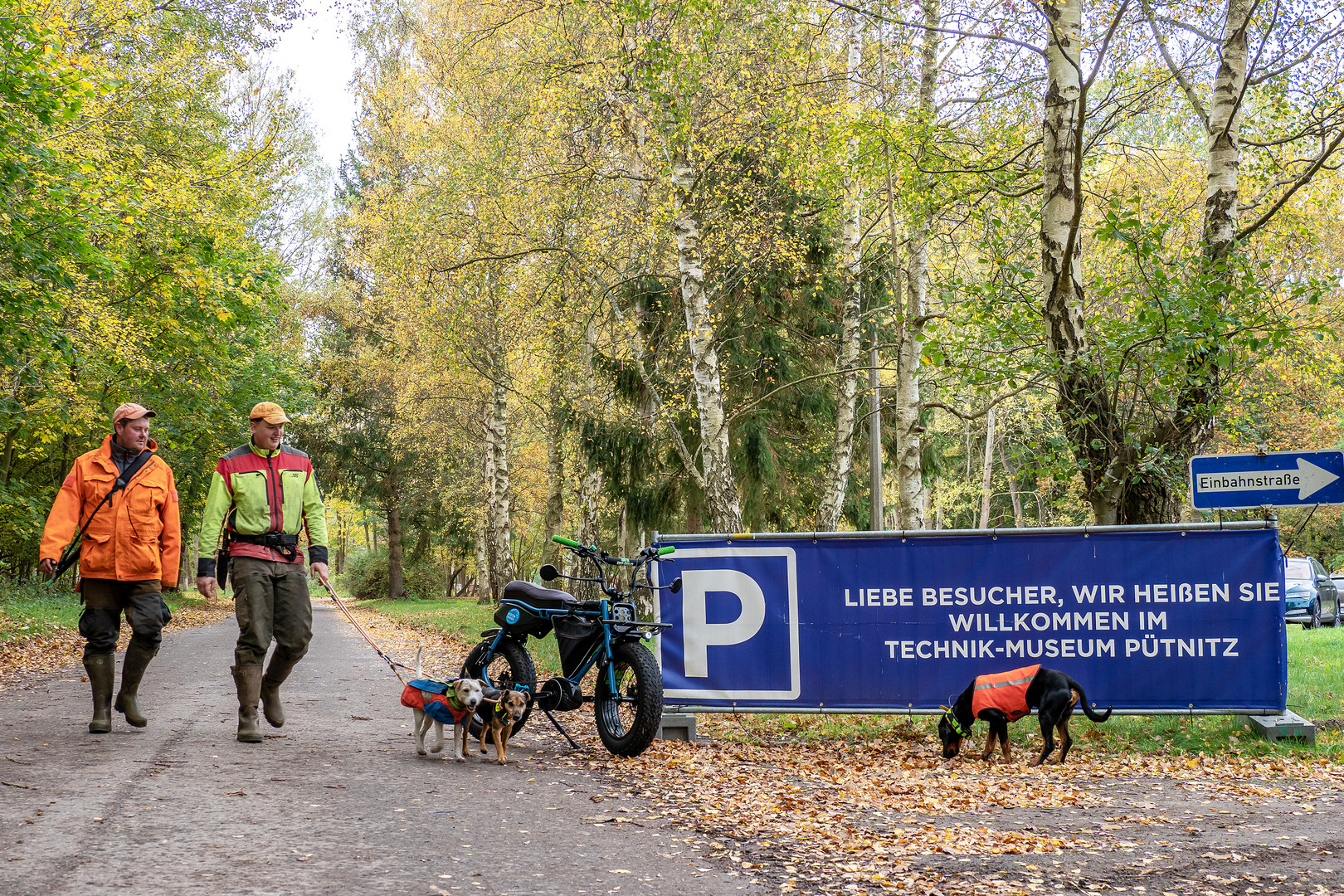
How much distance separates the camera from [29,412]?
1900cm

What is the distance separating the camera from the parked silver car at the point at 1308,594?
864 inches

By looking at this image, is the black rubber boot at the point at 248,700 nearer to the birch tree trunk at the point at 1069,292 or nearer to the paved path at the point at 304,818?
the paved path at the point at 304,818

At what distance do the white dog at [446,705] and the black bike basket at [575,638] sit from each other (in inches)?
29.4

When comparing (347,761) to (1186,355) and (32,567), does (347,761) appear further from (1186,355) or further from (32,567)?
(32,567)

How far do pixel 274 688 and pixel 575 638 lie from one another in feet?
7.22

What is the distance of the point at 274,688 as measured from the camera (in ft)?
23.6

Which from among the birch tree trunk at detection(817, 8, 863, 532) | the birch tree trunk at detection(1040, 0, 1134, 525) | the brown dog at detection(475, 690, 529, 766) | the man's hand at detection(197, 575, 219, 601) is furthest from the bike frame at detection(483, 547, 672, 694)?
the birch tree trunk at detection(817, 8, 863, 532)

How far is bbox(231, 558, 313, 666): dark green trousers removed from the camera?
22.1 ft

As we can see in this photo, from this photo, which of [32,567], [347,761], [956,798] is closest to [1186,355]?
[956,798]

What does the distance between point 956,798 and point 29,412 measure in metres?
19.3

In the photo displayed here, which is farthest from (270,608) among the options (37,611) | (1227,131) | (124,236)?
(37,611)

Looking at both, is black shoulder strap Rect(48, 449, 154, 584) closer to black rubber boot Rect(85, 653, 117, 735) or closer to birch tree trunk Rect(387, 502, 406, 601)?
black rubber boot Rect(85, 653, 117, 735)

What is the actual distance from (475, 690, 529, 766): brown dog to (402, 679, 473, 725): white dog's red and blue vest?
133 mm

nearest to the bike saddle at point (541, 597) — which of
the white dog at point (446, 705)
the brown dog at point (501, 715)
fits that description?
the brown dog at point (501, 715)
